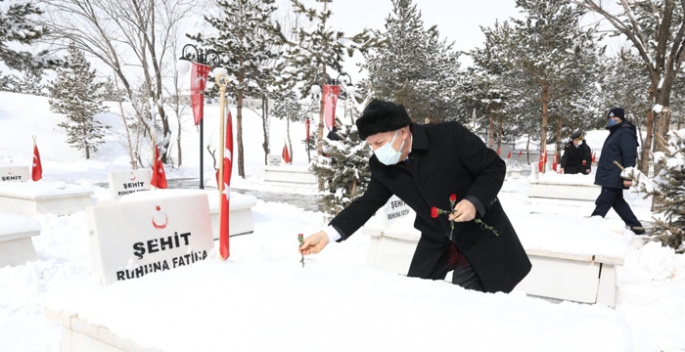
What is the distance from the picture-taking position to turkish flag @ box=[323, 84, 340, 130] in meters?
15.3

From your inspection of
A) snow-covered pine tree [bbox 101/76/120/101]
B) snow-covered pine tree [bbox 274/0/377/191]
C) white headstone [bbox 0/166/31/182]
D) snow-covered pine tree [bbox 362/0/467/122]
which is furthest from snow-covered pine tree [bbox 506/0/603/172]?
snow-covered pine tree [bbox 101/76/120/101]

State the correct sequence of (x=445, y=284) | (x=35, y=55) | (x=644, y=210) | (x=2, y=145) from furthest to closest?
(x=2, y=145) → (x=35, y=55) → (x=644, y=210) → (x=445, y=284)

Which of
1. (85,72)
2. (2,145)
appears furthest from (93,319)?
(85,72)

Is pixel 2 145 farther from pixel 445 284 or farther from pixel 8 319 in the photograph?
pixel 445 284

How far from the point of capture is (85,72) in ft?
115

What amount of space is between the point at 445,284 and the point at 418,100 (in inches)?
1221

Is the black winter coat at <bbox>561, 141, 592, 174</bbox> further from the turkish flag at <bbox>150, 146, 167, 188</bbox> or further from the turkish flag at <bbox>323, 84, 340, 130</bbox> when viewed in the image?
the turkish flag at <bbox>150, 146, 167, 188</bbox>

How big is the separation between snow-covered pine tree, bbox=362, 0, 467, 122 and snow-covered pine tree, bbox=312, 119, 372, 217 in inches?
908

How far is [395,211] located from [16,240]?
4795mm

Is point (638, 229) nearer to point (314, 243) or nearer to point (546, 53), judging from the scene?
point (314, 243)

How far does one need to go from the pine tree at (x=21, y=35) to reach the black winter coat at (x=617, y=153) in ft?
63.2

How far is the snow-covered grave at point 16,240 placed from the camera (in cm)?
529

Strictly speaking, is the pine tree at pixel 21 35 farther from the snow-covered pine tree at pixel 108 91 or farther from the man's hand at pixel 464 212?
the man's hand at pixel 464 212

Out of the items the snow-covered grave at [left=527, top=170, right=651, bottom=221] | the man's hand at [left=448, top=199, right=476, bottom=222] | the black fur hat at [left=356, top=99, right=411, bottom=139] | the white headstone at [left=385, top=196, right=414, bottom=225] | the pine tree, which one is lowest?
the snow-covered grave at [left=527, top=170, right=651, bottom=221]
